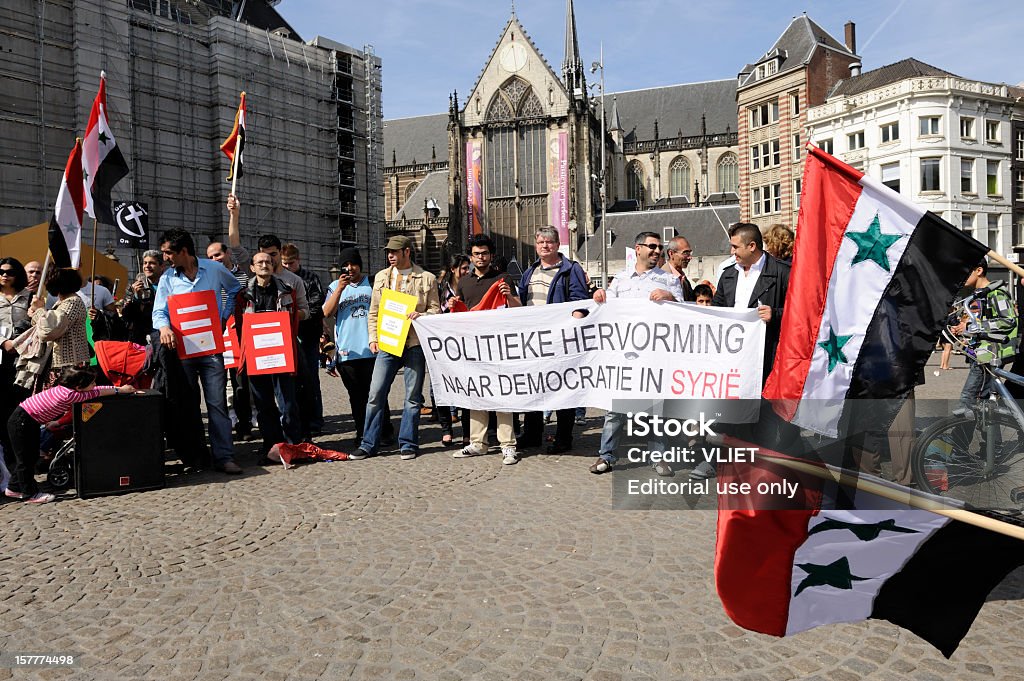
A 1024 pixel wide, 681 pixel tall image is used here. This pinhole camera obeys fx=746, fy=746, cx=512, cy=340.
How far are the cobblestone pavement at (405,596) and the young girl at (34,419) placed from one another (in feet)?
0.74

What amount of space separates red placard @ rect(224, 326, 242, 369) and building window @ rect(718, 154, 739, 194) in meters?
64.2

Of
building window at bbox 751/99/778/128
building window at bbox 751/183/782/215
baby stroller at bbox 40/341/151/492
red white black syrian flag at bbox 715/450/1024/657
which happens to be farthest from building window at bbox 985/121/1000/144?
red white black syrian flag at bbox 715/450/1024/657

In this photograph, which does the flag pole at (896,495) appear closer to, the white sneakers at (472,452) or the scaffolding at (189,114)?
the white sneakers at (472,452)

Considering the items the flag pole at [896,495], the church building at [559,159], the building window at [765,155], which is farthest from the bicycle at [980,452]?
the church building at [559,159]

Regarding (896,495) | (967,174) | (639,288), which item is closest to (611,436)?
(639,288)

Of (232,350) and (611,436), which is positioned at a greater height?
(232,350)

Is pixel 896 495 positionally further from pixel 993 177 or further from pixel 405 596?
pixel 993 177

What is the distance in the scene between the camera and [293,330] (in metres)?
7.56

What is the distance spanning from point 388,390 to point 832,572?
542 cm

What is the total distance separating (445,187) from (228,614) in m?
71.8

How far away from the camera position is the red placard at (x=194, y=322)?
6809mm

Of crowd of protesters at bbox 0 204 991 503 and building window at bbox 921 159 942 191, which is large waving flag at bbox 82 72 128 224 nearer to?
crowd of protesters at bbox 0 204 991 503

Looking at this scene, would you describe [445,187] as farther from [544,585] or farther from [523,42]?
[544,585]

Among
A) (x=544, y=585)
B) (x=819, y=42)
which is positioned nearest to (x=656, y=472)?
(x=544, y=585)
